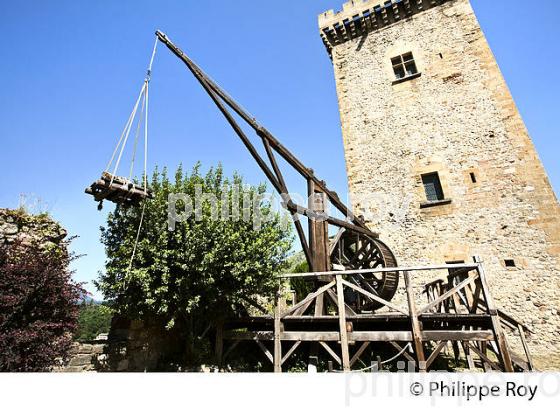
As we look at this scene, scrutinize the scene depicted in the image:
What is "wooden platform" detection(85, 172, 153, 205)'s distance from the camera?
4.48 metres

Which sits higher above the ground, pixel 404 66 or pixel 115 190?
→ pixel 404 66

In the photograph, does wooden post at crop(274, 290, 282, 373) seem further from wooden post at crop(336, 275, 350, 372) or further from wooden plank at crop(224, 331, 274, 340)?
wooden post at crop(336, 275, 350, 372)

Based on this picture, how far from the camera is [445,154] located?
10148 millimetres

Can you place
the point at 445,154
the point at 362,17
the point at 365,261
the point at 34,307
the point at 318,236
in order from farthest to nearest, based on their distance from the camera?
1. the point at 362,17
2. the point at 445,154
3. the point at 365,261
4. the point at 318,236
5. the point at 34,307

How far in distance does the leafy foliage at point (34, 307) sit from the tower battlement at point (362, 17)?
1458cm

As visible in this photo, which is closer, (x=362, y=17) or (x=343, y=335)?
(x=343, y=335)

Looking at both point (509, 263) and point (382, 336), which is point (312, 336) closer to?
point (382, 336)

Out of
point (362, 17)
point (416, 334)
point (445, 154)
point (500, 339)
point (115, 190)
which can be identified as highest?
point (362, 17)

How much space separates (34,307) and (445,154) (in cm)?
1190

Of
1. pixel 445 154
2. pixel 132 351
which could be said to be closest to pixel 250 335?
pixel 132 351

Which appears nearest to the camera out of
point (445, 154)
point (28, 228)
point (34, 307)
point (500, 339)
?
point (34, 307)

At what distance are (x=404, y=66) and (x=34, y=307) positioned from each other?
1405 cm

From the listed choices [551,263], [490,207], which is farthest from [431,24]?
[551,263]

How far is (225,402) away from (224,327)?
4.04m
